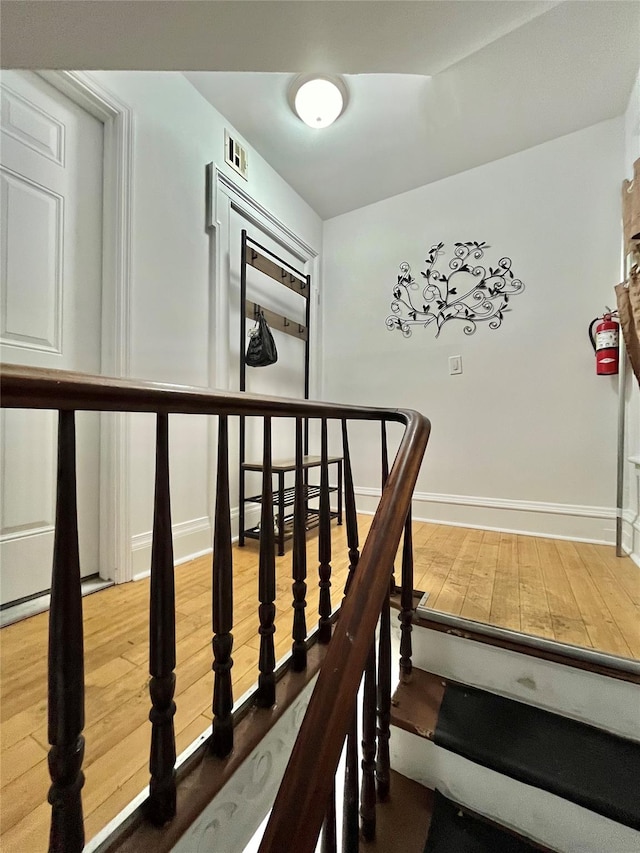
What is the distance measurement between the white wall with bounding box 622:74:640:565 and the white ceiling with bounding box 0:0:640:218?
0.57 ft

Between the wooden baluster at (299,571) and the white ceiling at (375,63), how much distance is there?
4.46ft

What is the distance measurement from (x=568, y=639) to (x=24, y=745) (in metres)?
1.60

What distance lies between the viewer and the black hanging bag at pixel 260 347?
2.24 metres

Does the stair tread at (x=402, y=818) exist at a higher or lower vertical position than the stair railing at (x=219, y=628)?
lower

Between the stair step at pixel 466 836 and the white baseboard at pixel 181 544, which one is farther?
the white baseboard at pixel 181 544

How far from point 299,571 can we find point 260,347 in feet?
5.19

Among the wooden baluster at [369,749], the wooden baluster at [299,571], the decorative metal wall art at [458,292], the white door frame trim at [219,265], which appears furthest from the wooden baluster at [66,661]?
the decorative metal wall art at [458,292]

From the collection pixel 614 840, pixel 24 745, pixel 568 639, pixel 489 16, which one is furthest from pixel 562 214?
pixel 24 745

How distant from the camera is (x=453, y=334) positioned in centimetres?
270

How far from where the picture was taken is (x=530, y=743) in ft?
3.51

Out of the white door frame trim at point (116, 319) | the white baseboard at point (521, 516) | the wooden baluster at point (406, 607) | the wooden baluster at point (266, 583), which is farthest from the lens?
the white baseboard at point (521, 516)

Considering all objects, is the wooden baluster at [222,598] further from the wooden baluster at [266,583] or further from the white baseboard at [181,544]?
the white baseboard at [181,544]

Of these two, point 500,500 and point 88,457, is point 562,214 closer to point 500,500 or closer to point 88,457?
point 500,500

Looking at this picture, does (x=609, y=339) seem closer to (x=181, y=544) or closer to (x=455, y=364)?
(x=455, y=364)
